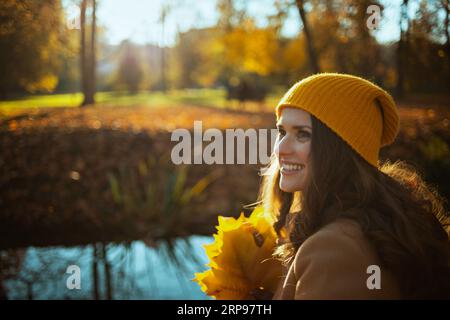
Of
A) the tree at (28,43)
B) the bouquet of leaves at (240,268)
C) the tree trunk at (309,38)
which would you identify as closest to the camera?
the bouquet of leaves at (240,268)

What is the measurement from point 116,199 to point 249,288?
254 cm

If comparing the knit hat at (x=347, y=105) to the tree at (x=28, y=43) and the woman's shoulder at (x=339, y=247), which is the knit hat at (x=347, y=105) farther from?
the tree at (x=28, y=43)

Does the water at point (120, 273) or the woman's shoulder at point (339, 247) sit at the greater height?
the woman's shoulder at point (339, 247)

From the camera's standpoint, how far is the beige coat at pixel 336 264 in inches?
34.6

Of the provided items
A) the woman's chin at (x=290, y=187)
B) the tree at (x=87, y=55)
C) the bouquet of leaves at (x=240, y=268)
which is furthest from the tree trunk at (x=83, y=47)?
the woman's chin at (x=290, y=187)

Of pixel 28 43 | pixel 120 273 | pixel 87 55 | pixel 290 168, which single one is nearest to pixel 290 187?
pixel 290 168

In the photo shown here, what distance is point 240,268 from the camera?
4.35 feet

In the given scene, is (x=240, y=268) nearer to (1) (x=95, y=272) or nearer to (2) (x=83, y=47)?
(1) (x=95, y=272)

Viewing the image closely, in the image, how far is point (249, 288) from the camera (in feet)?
4.35

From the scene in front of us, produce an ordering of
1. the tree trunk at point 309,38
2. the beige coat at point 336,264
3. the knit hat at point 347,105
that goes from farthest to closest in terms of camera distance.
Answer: the tree trunk at point 309,38 < the knit hat at point 347,105 < the beige coat at point 336,264

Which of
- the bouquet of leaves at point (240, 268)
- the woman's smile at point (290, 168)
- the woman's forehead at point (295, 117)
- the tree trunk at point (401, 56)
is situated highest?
the tree trunk at point (401, 56)

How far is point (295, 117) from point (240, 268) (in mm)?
579
